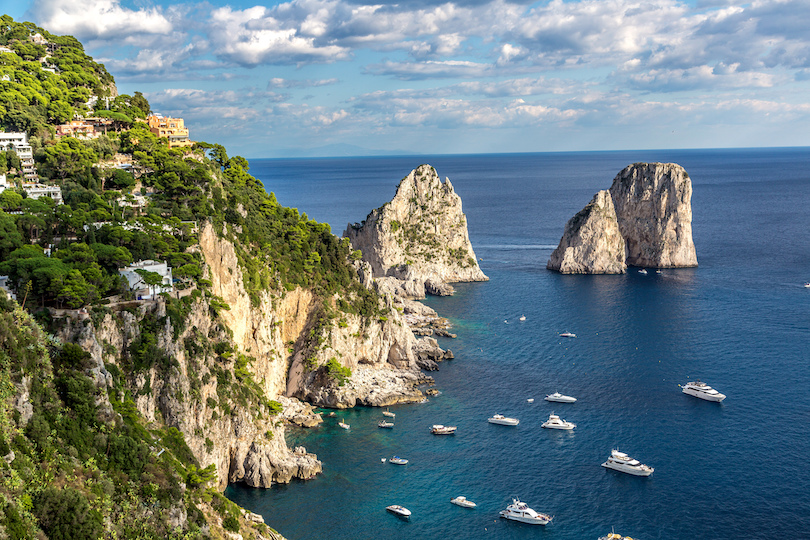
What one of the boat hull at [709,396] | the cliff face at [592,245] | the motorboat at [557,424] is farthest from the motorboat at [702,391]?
the cliff face at [592,245]

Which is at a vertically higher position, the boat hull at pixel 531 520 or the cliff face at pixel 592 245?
the cliff face at pixel 592 245

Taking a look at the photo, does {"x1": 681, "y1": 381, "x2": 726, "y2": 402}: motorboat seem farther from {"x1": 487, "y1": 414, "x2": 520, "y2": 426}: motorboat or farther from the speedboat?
{"x1": 487, "y1": 414, "x2": 520, "y2": 426}: motorboat

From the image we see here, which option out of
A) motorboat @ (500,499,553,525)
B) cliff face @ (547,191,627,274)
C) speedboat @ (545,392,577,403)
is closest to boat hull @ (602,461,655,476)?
motorboat @ (500,499,553,525)

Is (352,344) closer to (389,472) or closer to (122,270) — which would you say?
(389,472)

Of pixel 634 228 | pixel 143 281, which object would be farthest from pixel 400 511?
pixel 634 228

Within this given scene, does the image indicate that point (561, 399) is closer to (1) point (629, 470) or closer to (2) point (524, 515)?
(1) point (629, 470)

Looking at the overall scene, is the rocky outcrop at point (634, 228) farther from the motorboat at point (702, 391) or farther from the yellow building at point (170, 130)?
the yellow building at point (170, 130)
